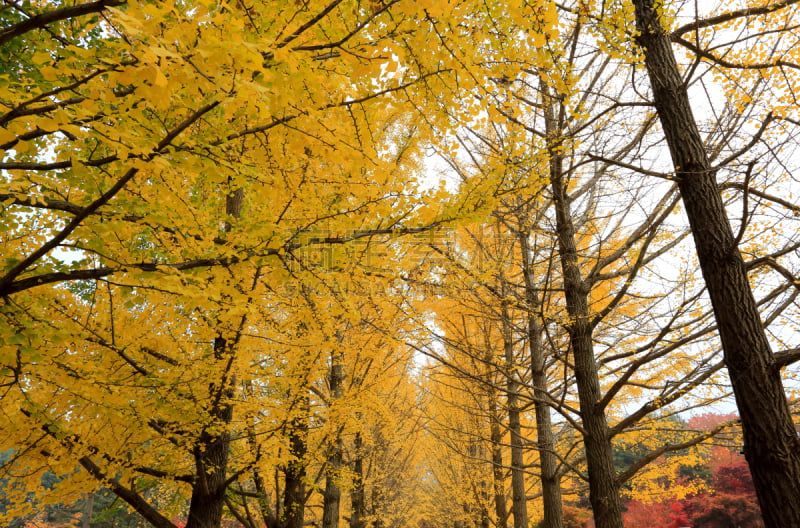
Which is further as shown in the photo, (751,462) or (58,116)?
(751,462)

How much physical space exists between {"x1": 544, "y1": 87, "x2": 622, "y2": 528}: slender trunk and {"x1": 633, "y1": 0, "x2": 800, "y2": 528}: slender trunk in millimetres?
823

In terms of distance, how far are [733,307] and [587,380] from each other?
1.59 m

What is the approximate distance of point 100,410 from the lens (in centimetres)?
329

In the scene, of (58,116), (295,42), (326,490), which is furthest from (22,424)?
(326,490)

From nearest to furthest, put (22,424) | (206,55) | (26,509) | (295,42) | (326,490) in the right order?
(206,55)
(295,42)
(22,424)
(26,509)
(326,490)

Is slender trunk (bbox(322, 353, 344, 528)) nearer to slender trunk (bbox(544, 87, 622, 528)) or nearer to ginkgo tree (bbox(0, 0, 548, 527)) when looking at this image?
ginkgo tree (bbox(0, 0, 548, 527))

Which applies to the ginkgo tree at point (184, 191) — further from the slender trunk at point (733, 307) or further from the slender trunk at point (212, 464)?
the slender trunk at point (733, 307)

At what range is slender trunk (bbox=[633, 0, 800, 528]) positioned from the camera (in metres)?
2.25

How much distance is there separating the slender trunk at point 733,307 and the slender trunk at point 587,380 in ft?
2.70

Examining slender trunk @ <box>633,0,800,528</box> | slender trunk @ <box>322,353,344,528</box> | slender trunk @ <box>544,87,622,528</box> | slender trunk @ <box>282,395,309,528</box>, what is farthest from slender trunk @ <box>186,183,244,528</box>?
slender trunk @ <box>633,0,800,528</box>

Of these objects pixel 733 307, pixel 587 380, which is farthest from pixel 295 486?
pixel 733 307

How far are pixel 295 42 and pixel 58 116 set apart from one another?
37.5 inches

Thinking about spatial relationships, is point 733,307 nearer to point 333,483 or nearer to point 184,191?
point 184,191

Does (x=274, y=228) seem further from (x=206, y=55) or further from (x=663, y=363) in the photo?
(x=663, y=363)
